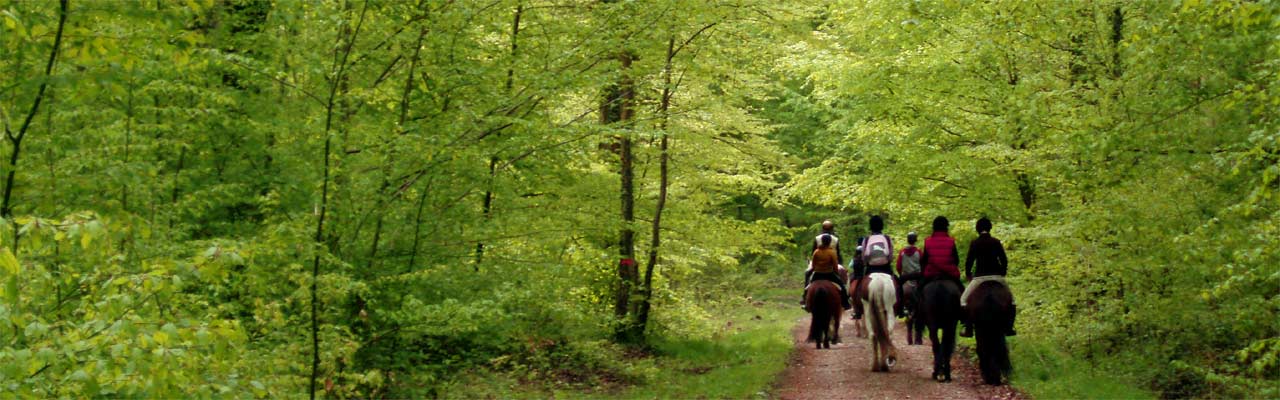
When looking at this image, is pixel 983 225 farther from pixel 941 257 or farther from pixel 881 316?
pixel 881 316

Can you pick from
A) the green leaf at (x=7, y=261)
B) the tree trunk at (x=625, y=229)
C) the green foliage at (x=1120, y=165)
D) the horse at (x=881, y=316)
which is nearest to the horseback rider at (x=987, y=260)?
the green foliage at (x=1120, y=165)

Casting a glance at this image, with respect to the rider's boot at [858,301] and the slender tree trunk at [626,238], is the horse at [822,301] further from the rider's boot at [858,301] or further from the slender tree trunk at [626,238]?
the slender tree trunk at [626,238]

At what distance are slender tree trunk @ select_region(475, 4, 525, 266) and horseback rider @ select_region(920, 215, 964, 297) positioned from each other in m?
5.74

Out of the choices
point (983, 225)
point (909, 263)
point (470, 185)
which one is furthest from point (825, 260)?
point (470, 185)

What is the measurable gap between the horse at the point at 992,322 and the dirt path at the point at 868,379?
0.93ft

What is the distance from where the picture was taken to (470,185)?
36.9ft

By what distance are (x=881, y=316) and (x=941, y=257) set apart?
1431mm

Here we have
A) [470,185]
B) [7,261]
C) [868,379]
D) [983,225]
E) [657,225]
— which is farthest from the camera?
[657,225]

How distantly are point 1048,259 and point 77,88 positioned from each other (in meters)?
12.4

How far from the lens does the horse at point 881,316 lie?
602 inches

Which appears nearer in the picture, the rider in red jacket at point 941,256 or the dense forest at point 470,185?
the dense forest at point 470,185

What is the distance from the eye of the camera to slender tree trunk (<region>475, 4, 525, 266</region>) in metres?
11.8

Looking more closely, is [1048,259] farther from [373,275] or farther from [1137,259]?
[373,275]

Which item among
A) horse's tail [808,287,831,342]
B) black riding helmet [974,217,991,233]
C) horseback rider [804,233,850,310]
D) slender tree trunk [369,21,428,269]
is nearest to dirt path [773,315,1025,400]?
horse's tail [808,287,831,342]
